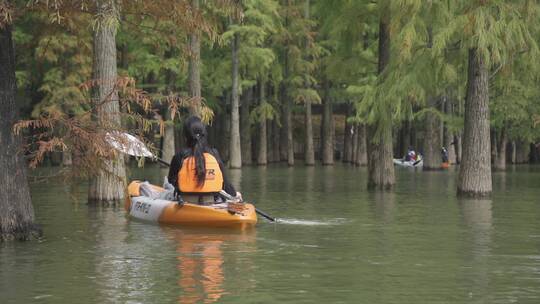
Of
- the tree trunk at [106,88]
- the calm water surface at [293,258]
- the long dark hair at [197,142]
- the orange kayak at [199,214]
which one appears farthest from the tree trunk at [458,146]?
the long dark hair at [197,142]

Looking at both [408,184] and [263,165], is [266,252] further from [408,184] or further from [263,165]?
[263,165]

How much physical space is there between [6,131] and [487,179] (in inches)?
645

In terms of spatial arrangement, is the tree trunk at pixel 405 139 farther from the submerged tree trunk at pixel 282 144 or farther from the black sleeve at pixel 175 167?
the black sleeve at pixel 175 167

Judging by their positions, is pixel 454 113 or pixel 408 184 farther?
pixel 454 113

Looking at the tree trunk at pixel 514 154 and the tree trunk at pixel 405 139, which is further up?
the tree trunk at pixel 405 139

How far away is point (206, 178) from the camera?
68.1 feet

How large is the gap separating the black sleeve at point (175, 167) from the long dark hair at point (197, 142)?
280 mm

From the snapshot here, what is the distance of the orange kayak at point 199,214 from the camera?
20469 millimetres

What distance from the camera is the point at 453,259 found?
16109 mm

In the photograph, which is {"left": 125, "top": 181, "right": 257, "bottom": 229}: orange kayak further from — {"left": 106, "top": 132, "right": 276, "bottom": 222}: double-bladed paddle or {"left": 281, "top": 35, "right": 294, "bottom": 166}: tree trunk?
{"left": 281, "top": 35, "right": 294, "bottom": 166}: tree trunk

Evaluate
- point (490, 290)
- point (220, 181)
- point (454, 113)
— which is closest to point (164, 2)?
point (220, 181)

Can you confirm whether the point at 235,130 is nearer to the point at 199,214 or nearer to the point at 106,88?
the point at 106,88

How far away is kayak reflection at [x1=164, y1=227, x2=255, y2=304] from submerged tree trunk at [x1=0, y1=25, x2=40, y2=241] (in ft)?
8.54

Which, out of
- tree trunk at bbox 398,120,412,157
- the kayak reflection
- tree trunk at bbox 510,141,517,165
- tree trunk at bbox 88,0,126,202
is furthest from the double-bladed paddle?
tree trunk at bbox 510,141,517,165
